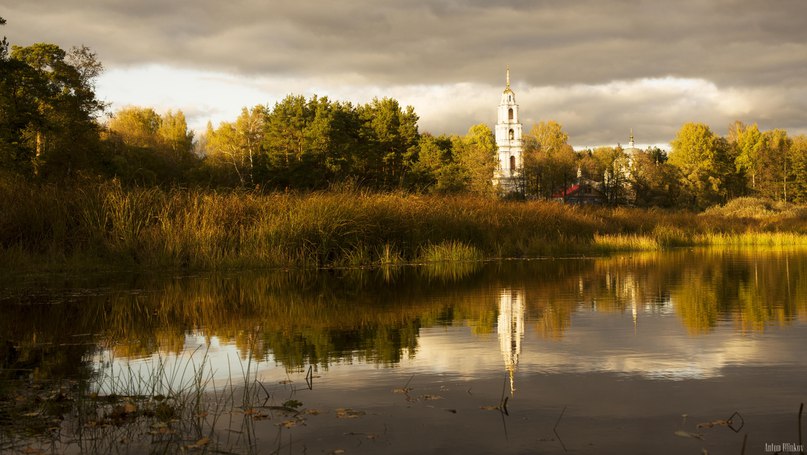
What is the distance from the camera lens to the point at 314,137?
2660 inches

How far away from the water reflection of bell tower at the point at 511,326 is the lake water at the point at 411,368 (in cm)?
5

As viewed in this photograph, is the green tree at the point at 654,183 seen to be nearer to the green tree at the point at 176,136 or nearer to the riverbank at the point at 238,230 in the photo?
the green tree at the point at 176,136

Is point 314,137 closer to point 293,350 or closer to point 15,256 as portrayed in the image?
point 15,256

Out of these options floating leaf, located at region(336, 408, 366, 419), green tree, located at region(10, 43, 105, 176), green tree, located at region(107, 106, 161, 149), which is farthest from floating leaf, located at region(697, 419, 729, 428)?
green tree, located at region(107, 106, 161, 149)

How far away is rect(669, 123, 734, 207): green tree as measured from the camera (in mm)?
95875

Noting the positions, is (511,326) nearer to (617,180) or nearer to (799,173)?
(617,180)

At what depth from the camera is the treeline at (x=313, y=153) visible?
44750mm

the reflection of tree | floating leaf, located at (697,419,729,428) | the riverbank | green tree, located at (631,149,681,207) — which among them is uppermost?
green tree, located at (631,149,681,207)

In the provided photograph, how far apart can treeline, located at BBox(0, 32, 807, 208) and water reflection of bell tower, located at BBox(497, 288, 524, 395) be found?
1400cm

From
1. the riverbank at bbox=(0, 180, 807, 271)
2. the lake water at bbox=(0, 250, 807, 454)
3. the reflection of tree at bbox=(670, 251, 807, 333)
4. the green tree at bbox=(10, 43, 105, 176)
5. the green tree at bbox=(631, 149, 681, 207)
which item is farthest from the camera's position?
the green tree at bbox=(631, 149, 681, 207)

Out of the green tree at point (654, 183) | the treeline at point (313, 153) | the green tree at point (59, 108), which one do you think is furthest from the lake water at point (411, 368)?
the green tree at point (654, 183)

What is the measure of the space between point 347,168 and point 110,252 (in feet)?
165

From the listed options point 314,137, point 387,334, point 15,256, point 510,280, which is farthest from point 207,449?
point 314,137

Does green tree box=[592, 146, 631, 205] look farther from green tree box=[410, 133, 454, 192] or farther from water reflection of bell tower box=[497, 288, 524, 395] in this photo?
water reflection of bell tower box=[497, 288, 524, 395]
